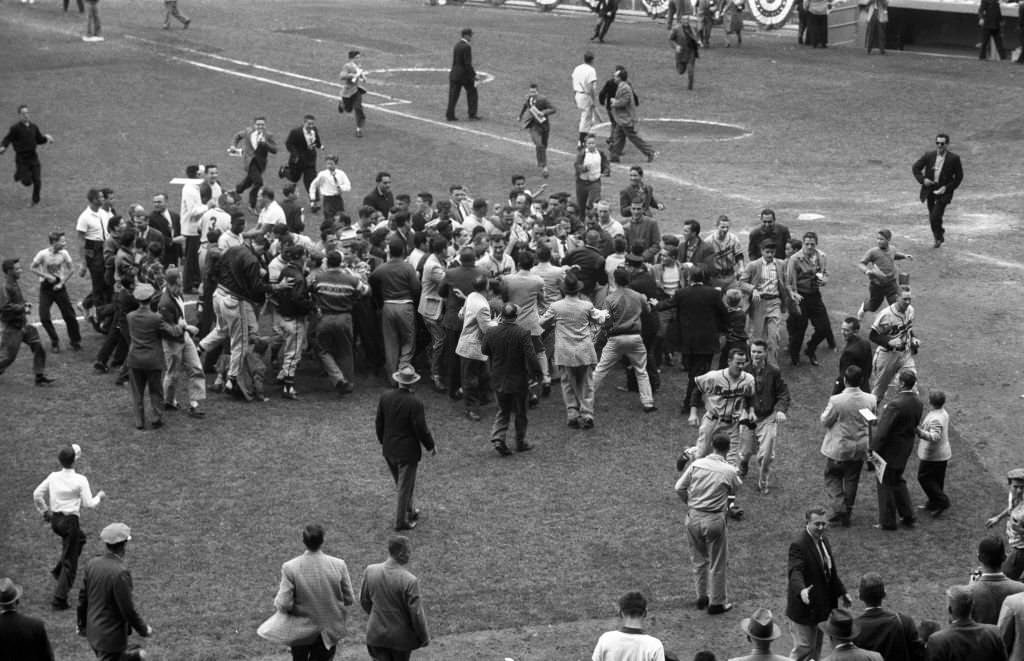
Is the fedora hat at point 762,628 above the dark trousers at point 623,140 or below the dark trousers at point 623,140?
below

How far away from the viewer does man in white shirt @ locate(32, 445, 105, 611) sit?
14805 mm

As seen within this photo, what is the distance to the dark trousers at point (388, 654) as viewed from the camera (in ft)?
41.5

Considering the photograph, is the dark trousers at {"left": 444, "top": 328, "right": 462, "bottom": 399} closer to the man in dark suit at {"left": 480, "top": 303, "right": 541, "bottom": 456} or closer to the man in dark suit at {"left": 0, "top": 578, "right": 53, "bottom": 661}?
the man in dark suit at {"left": 480, "top": 303, "right": 541, "bottom": 456}

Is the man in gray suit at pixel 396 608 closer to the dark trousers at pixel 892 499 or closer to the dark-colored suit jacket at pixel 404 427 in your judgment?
the dark-colored suit jacket at pixel 404 427

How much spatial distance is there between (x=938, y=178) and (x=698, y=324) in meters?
8.22

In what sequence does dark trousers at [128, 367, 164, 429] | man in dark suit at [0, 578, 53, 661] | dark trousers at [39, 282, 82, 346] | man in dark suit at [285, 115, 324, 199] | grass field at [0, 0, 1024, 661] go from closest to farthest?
man in dark suit at [0, 578, 53, 661] → grass field at [0, 0, 1024, 661] → dark trousers at [128, 367, 164, 429] → dark trousers at [39, 282, 82, 346] → man in dark suit at [285, 115, 324, 199]

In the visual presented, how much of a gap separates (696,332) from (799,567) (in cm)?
621

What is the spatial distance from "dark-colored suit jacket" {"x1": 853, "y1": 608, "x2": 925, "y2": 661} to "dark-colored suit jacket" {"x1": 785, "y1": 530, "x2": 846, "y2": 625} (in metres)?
1.45

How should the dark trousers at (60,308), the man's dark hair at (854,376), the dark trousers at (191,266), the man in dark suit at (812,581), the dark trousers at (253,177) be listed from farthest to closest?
the dark trousers at (253,177) < the dark trousers at (191,266) < the dark trousers at (60,308) < the man's dark hair at (854,376) < the man in dark suit at (812,581)

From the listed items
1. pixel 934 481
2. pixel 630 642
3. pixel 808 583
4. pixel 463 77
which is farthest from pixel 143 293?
pixel 463 77

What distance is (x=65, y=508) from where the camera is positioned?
14805 millimetres

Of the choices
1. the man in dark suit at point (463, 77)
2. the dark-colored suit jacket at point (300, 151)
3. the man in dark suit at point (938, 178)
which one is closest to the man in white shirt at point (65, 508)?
the dark-colored suit jacket at point (300, 151)

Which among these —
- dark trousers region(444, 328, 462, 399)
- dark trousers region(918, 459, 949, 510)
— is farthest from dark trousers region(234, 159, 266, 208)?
dark trousers region(918, 459, 949, 510)

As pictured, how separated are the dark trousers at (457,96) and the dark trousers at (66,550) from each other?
20626mm
